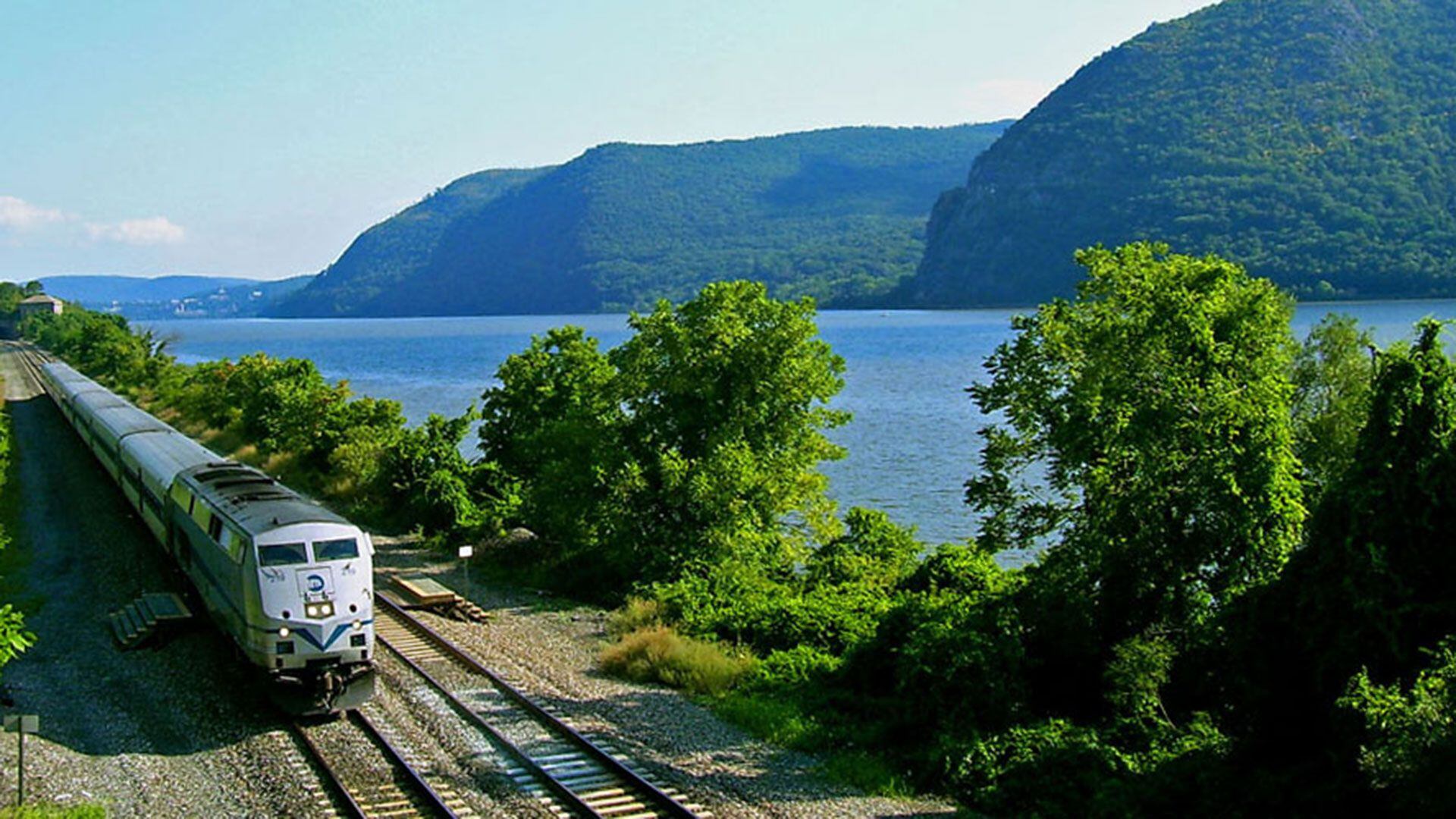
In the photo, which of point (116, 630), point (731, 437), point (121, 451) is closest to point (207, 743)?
point (116, 630)

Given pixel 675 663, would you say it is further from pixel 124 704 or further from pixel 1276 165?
pixel 1276 165

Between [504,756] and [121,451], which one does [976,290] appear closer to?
[121,451]

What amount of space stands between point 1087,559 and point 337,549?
11.7 metres

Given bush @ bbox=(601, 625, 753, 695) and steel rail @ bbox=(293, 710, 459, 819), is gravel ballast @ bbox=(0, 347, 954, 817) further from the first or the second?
bush @ bbox=(601, 625, 753, 695)

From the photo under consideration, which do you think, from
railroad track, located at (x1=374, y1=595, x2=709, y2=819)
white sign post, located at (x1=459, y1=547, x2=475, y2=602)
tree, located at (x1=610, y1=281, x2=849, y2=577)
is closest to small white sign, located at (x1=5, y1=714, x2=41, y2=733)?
railroad track, located at (x1=374, y1=595, x2=709, y2=819)

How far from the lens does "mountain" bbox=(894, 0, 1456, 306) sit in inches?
5413

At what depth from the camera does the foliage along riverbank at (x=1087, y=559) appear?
553 inches

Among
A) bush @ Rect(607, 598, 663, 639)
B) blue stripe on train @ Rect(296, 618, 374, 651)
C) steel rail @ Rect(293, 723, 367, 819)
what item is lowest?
bush @ Rect(607, 598, 663, 639)

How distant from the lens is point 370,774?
15961 millimetres

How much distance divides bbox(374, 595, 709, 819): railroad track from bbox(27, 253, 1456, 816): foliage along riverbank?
9.29 feet

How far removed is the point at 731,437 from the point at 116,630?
1351 cm

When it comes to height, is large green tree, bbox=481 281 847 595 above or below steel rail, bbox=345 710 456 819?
above

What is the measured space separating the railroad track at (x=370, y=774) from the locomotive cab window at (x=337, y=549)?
243cm

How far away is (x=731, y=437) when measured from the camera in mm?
28344
